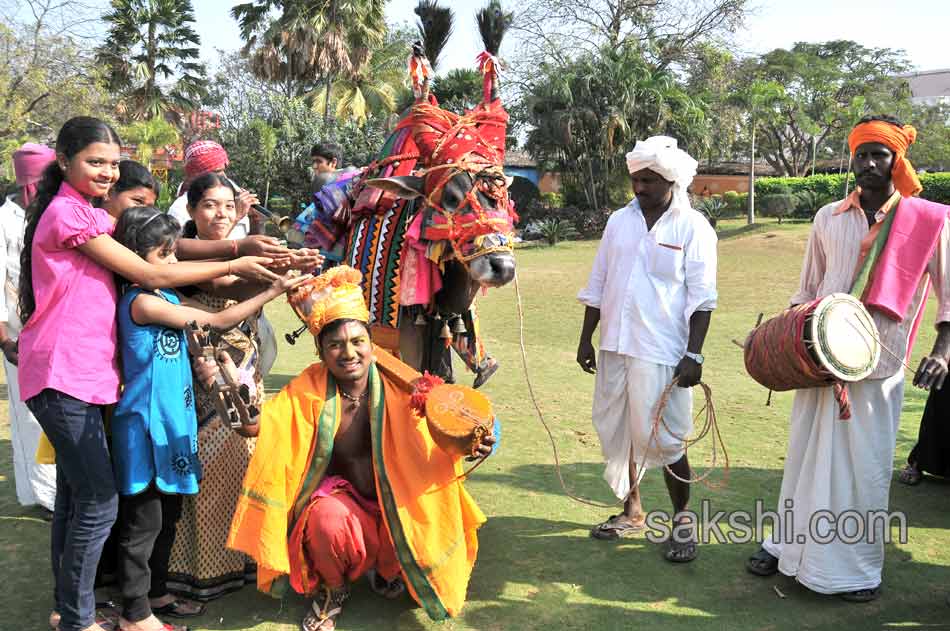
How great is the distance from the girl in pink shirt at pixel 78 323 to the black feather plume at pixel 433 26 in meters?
2.39

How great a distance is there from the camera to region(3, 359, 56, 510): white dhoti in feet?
15.5

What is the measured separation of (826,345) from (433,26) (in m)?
3.06

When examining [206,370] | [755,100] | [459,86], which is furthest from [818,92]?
[206,370]

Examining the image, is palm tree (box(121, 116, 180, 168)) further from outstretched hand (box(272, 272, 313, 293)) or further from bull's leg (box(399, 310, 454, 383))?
outstretched hand (box(272, 272, 313, 293))

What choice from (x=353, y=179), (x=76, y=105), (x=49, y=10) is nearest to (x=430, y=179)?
(x=353, y=179)

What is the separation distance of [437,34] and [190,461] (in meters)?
3.07

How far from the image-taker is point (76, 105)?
21.8 m

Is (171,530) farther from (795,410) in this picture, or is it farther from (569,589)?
(795,410)

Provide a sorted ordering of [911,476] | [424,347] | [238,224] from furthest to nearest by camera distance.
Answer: [238,224] < [911,476] < [424,347]

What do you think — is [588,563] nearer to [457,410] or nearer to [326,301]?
[457,410]

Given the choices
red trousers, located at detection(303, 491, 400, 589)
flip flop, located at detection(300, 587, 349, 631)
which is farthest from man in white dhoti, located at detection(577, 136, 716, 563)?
flip flop, located at detection(300, 587, 349, 631)

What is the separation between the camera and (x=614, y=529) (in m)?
4.49

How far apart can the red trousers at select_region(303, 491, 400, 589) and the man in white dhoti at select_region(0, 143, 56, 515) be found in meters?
2.11

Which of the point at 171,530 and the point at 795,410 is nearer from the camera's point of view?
the point at 171,530
